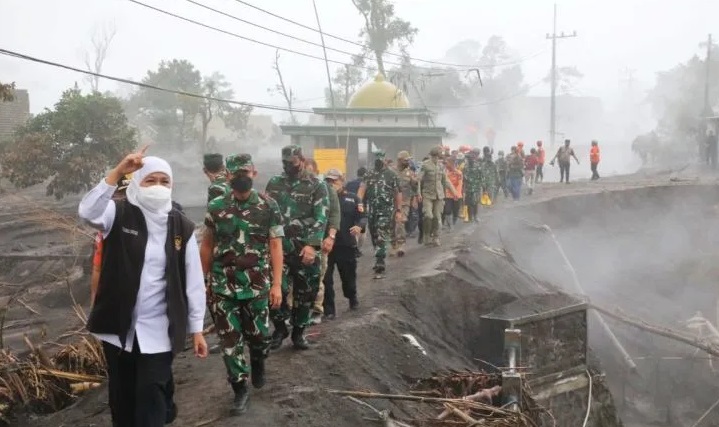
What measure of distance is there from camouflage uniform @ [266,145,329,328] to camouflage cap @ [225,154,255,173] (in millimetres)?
1269

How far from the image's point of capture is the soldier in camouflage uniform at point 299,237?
6.86 m

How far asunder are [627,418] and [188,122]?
125 feet

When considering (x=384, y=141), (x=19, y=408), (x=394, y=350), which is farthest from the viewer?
(x=384, y=141)

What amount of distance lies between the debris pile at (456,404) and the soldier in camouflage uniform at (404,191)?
16.6 ft

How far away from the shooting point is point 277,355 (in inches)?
272

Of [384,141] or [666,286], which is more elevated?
[384,141]

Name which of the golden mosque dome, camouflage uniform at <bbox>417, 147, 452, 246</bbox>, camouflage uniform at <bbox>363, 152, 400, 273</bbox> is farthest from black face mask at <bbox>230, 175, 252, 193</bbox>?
the golden mosque dome

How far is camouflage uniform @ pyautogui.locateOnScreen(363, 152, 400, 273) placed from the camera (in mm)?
11609

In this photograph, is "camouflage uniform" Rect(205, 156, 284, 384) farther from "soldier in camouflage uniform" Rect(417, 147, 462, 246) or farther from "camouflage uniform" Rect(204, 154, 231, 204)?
"soldier in camouflage uniform" Rect(417, 147, 462, 246)

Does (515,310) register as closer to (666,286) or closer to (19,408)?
(19,408)

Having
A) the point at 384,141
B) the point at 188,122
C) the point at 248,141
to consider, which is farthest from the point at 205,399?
the point at 248,141

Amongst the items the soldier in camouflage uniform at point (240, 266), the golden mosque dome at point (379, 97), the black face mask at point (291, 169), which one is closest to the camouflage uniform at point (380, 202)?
the black face mask at point (291, 169)

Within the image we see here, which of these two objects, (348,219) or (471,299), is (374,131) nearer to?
(471,299)

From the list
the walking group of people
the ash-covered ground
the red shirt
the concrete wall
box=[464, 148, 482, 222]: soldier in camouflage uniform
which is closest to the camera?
the walking group of people
